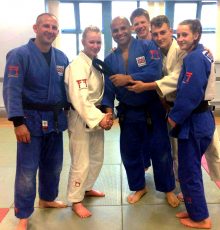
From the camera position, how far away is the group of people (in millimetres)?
2256

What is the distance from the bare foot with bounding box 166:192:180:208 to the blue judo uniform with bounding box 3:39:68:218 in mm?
1276

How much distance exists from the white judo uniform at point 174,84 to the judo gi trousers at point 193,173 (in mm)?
311

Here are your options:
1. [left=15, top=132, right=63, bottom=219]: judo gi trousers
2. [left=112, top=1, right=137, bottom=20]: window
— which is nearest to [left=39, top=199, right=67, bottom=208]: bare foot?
[left=15, top=132, right=63, bottom=219]: judo gi trousers

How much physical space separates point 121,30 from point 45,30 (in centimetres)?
68

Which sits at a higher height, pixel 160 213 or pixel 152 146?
pixel 152 146

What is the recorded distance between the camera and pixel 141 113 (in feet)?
8.87

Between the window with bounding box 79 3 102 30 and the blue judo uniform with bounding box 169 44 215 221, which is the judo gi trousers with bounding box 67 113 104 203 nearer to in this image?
the blue judo uniform with bounding box 169 44 215 221

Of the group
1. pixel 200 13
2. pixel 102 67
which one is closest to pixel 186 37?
pixel 102 67

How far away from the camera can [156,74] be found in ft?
8.54

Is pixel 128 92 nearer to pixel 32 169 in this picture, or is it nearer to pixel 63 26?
pixel 32 169

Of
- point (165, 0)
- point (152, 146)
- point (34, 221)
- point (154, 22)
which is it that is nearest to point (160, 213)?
point (152, 146)

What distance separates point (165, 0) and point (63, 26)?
254cm

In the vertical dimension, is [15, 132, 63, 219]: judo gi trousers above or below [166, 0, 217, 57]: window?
below

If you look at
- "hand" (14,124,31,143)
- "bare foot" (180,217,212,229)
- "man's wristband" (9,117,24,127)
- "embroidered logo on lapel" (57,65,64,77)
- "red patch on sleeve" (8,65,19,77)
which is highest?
"red patch on sleeve" (8,65,19,77)
